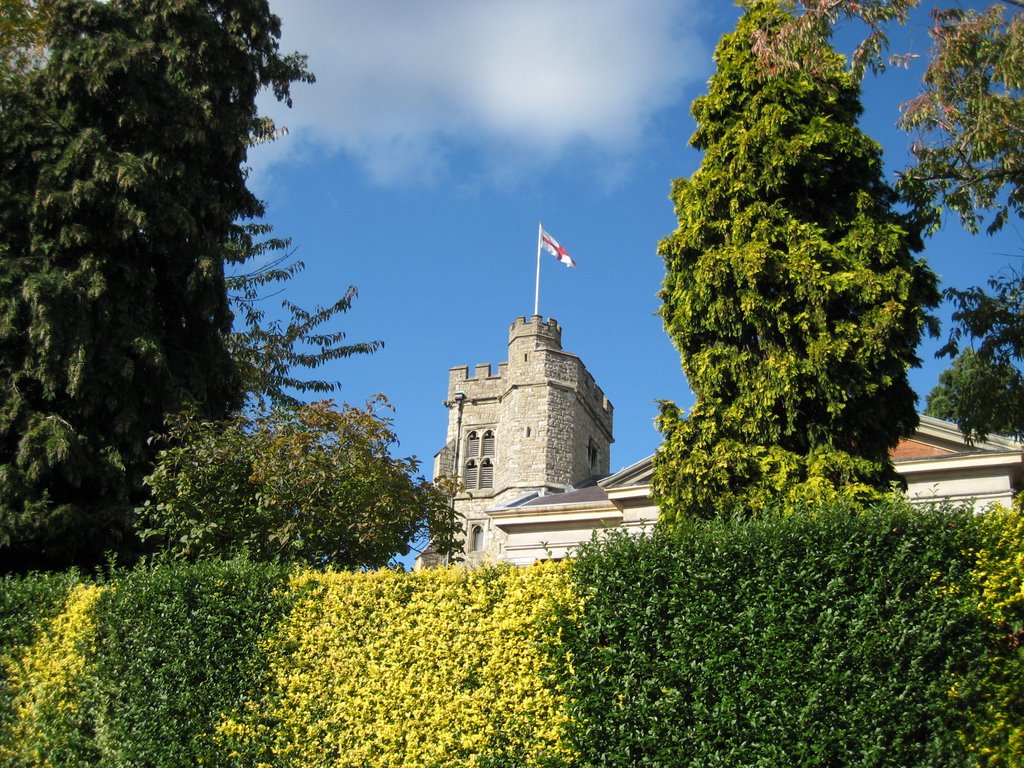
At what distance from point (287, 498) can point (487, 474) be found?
45.5 metres

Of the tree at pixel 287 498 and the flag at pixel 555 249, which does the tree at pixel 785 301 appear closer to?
the tree at pixel 287 498

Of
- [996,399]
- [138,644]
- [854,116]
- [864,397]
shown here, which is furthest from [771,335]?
[138,644]

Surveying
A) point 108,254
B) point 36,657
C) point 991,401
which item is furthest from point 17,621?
point 991,401

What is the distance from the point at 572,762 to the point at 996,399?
10.1 metres

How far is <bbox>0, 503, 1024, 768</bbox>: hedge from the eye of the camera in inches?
283

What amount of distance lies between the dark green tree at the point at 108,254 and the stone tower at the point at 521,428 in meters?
37.0

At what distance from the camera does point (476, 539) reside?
54.6 m

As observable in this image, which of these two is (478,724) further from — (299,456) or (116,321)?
(116,321)

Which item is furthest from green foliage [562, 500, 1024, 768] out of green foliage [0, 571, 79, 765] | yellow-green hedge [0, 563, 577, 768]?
green foliage [0, 571, 79, 765]

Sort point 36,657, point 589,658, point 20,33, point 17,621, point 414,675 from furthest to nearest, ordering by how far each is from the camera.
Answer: point 20,33 → point 17,621 → point 36,657 → point 414,675 → point 589,658

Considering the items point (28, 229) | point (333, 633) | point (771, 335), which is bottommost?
point (333, 633)

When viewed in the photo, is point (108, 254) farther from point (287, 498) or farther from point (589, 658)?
point (589, 658)

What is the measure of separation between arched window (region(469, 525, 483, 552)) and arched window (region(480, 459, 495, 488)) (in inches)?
124

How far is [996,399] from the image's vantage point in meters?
14.6
